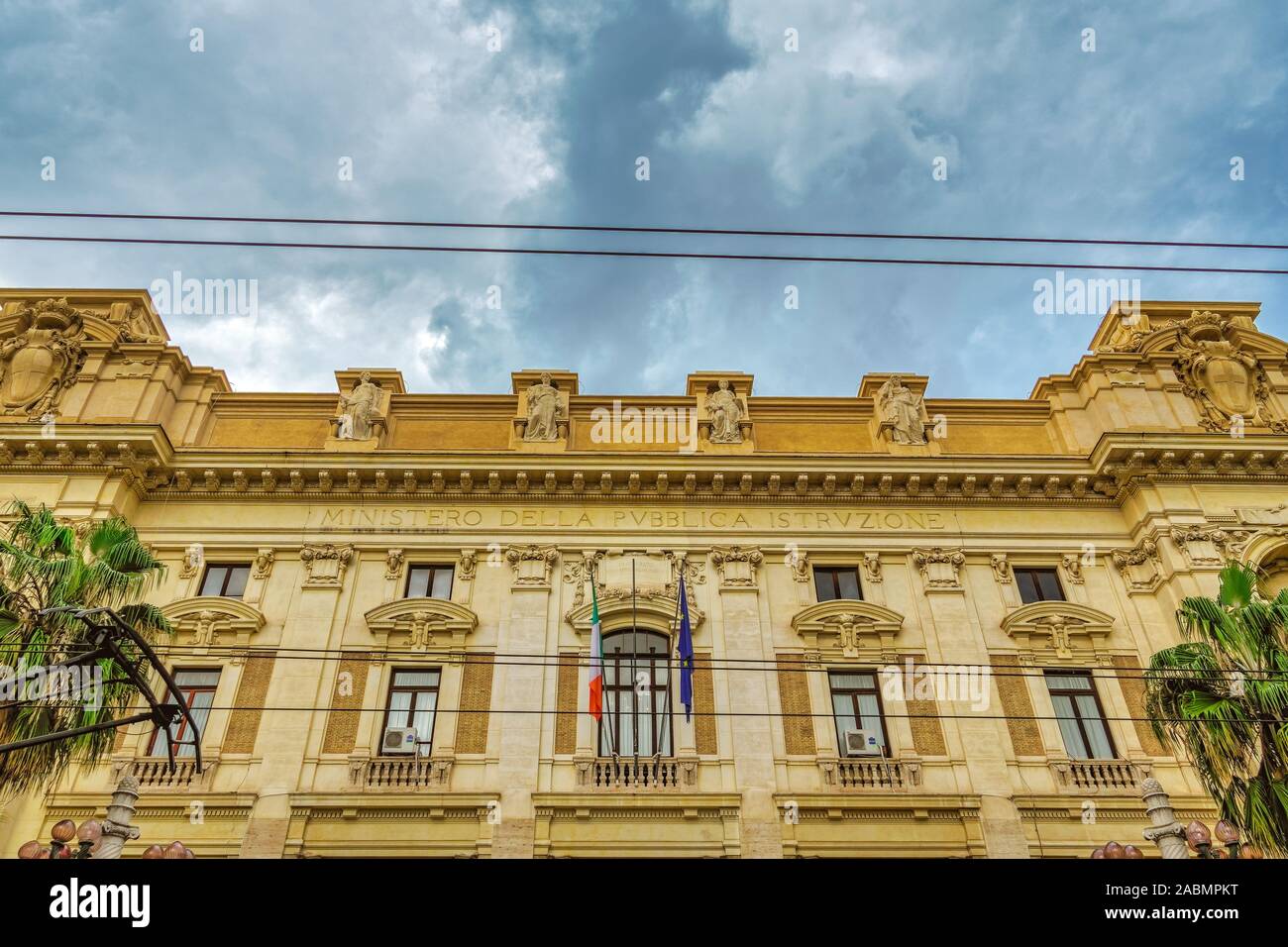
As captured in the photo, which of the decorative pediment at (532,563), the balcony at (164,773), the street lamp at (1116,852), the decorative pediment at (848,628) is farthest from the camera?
the decorative pediment at (532,563)

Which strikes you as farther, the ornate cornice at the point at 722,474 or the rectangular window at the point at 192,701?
the ornate cornice at the point at 722,474

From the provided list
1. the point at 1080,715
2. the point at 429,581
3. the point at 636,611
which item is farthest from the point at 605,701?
the point at 1080,715

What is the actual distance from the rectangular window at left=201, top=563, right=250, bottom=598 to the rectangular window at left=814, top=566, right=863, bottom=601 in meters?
13.9

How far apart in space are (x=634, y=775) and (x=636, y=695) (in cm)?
193

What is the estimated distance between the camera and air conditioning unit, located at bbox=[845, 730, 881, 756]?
19.2 meters

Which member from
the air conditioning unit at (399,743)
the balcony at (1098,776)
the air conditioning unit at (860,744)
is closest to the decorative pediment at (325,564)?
the air conditioning unit at (399,743)

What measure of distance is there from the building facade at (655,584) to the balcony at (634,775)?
0.07m

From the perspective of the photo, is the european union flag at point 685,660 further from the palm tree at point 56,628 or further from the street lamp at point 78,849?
the palm tree at point 56,628

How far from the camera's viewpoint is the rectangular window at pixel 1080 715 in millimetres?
19609

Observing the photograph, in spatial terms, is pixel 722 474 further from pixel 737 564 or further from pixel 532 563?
pixel 532 563

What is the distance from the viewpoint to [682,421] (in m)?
24.6

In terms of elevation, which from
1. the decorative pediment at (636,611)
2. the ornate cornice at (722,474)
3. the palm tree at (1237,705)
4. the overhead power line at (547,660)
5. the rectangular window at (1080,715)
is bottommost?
the palm tree at (1237,705)

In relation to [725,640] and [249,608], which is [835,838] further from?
[249,608]

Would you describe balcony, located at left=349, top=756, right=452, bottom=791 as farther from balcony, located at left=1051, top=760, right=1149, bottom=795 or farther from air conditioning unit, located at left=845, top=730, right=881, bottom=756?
balcony, located at left=1051, top=760, right=1149, bottom=795
